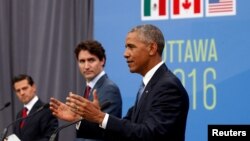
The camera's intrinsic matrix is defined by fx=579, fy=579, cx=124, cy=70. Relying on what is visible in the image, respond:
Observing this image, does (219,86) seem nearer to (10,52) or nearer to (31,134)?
(31,134)

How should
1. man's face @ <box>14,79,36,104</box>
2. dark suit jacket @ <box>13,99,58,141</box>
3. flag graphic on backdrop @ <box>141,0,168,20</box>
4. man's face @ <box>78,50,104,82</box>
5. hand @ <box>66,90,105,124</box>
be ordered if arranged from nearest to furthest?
hand @ <box>66,90,105,124</box> < man's face @ <box>78,50,104,82</box> < dark suit jacket @ <box>13,99,58,141</box> < flag graphic on backdrop @ <box>141,0,168,20</box> < man's face @ <box>14,79,36,104</box>

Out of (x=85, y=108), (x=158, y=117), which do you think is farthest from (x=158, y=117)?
(x=85, y=108)

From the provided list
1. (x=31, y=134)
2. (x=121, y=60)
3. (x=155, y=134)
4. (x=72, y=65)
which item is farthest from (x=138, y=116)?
(x=72, y=65)

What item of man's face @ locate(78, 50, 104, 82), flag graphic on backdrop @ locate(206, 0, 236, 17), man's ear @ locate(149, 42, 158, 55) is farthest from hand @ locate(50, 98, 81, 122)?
flag graphic on backdrop @ locate(206, 0, 236, 17)

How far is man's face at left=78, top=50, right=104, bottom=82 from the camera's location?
3.18 meters

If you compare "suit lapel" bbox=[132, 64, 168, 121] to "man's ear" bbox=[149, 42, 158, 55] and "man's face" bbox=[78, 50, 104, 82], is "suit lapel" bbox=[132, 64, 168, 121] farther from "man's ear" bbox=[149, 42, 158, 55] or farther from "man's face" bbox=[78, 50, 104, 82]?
"man's face" bbox=[78, 50, 104, 82]

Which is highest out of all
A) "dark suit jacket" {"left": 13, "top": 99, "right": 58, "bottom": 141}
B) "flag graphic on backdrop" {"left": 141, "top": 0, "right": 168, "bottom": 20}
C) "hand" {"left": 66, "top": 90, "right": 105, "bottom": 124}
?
"flag graphic on backdrop" {"left": 141, "top": 0, "right": 168, "bottom": 20}

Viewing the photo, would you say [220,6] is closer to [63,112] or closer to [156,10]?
[156,10]

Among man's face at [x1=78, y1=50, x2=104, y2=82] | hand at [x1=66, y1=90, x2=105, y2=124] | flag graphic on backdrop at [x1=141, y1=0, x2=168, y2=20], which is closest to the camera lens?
hand at [x1=66, y1=90, x2=105, y2=124]

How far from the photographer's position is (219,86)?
4199 millimetres

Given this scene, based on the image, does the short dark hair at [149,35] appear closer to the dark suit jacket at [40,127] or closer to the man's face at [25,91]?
the dark suit jacket at [40,127]

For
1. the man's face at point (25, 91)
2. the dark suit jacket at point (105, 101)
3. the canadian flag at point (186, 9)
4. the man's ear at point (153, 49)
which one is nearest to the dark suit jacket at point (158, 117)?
the man's ear at point (153, 49)

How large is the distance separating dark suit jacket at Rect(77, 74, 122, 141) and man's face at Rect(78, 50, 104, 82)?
6cm

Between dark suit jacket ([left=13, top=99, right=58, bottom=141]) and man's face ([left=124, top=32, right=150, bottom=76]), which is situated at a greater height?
man's face ([left=124, top=32, right=150, bottom=76])
